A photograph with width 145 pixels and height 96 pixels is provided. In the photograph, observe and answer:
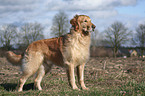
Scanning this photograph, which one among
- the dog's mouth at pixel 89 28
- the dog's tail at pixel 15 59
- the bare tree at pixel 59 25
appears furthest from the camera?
the bare tree at pixel 59 25

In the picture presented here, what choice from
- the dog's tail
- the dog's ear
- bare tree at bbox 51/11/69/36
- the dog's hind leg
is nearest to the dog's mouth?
the dog's ear

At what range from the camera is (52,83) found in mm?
7730

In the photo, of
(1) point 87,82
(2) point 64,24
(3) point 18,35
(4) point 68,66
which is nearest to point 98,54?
(2) point 64,24

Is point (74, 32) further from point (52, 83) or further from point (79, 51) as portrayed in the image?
point (52, 83)

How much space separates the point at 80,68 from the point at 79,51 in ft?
2.08

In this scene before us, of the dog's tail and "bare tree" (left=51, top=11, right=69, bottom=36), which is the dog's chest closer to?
the dog's tail

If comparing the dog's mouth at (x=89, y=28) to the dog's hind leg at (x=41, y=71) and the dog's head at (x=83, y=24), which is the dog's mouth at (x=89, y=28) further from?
the dog's hind leg at (x=41, y=71)

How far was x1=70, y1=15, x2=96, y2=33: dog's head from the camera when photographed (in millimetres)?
6110

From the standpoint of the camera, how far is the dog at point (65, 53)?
20.4ft

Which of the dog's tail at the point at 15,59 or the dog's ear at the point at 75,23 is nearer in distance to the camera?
the dog's ear at the point at 75,23

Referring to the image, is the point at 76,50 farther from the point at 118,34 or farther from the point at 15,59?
the point at 118,34

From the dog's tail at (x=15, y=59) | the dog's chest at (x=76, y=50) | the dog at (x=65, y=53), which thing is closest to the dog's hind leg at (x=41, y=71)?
the dog at (x=65, y=53)

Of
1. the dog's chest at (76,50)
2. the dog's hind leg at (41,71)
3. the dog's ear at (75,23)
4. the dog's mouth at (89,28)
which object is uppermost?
the dog's ear at (75,23)

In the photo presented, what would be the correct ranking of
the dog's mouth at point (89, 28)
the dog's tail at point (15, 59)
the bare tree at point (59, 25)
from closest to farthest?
1. the dog's mouth at point (89, 28)
2. the dog's tail at point (15, 59)
3. the bare tree at point (59, 25)
